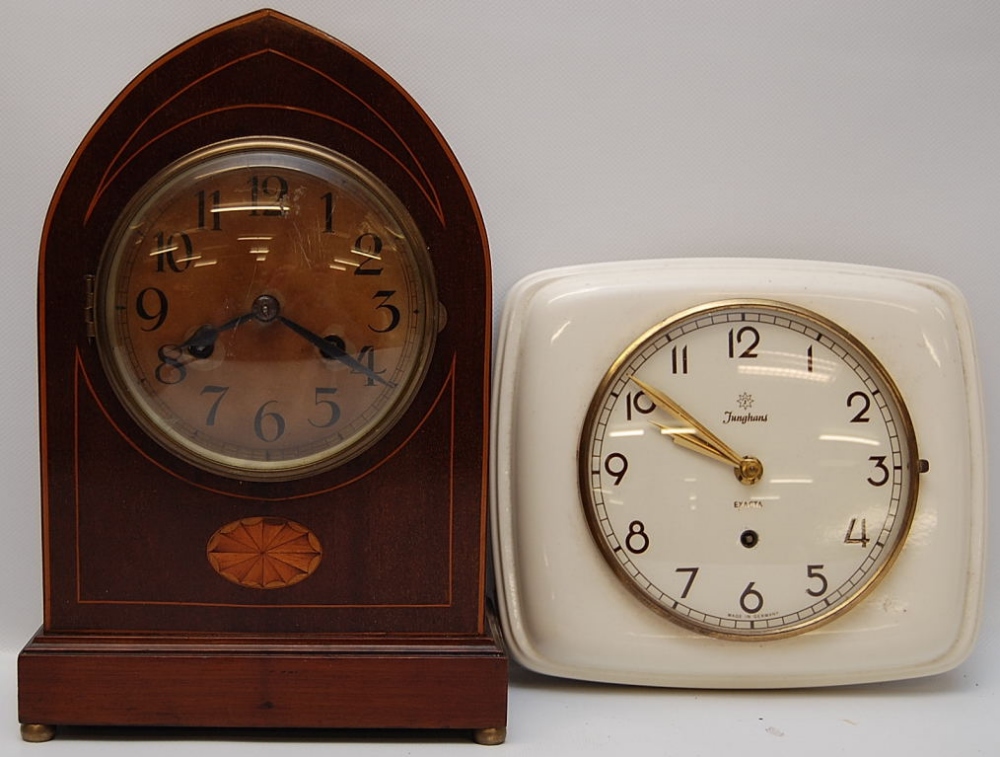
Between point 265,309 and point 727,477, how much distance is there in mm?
605

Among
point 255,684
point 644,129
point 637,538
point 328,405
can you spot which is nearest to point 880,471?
point 637,538

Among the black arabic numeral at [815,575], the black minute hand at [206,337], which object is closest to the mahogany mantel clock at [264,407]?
the black minute hand at [206,337]

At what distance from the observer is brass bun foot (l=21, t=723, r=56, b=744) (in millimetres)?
1276

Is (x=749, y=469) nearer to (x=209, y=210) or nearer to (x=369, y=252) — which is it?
(x=369, y=252)

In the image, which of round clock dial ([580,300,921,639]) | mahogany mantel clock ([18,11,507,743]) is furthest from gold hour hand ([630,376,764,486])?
mahogany mantel clock ([18,11,507,743])

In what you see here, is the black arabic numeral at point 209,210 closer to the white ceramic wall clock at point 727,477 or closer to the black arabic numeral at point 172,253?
the black arabic numeral at point 172,253

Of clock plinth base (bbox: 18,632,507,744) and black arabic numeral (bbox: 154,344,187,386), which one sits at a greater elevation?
black arabic numeral (bbox: 154,344,187,386)

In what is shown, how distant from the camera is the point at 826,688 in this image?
1495 millimetres

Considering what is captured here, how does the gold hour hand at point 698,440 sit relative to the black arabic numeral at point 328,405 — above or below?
below

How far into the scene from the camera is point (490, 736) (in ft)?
4.26

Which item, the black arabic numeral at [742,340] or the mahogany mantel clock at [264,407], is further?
the black arabic numeral at [742,340]

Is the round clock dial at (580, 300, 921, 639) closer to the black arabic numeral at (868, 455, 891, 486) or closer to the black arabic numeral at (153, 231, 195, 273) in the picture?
the black arabic numeral at (868, 455, 891, 486)

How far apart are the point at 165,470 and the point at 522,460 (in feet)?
1.43

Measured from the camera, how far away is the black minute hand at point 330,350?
4.14 ft
